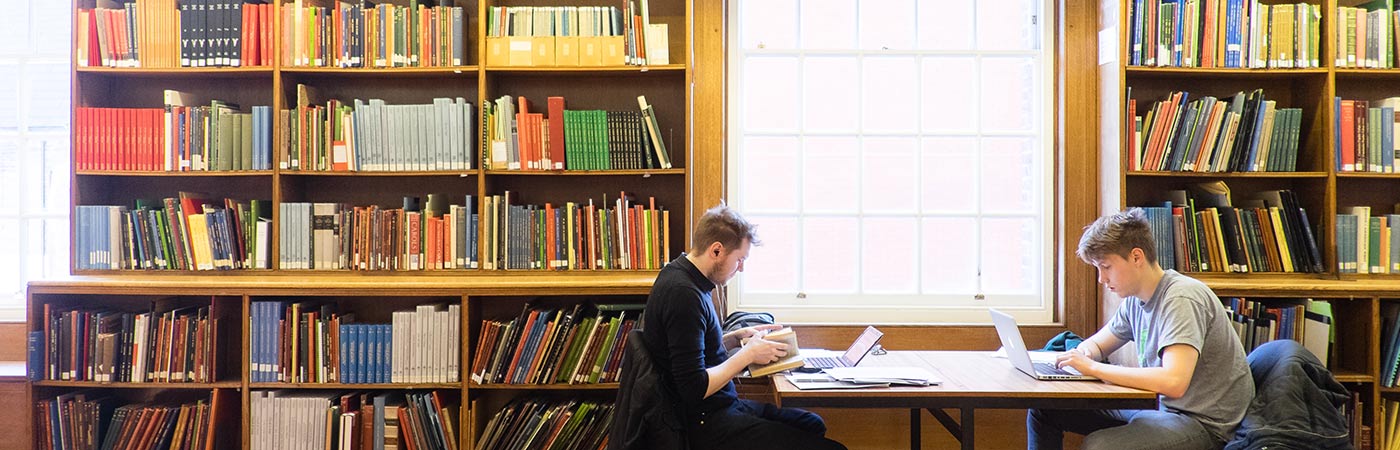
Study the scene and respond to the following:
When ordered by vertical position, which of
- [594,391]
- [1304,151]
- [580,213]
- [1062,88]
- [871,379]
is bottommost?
[594,391]

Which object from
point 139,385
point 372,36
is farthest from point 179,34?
point 139,385

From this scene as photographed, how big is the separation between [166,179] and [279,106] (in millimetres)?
714

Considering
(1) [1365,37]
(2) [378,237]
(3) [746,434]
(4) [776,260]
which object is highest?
(1) [1365,37]

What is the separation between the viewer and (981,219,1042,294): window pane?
3.81 m

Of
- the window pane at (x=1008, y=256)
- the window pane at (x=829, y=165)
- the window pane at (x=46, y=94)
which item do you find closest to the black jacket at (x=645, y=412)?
the window pane at (x=829, y=165)

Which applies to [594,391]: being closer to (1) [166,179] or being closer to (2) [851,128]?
(2) [851,128]

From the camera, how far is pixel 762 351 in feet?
8.48

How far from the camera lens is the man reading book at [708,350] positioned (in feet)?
8.18

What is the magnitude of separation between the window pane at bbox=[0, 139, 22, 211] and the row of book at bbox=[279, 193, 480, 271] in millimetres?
1428

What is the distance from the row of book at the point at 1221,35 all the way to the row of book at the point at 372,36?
102 inches

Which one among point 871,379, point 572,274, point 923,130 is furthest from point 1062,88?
point 572,274

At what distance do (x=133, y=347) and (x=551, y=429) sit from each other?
156 cm

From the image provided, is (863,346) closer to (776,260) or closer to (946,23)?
(776,260)

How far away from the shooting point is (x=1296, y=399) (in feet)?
8.22
